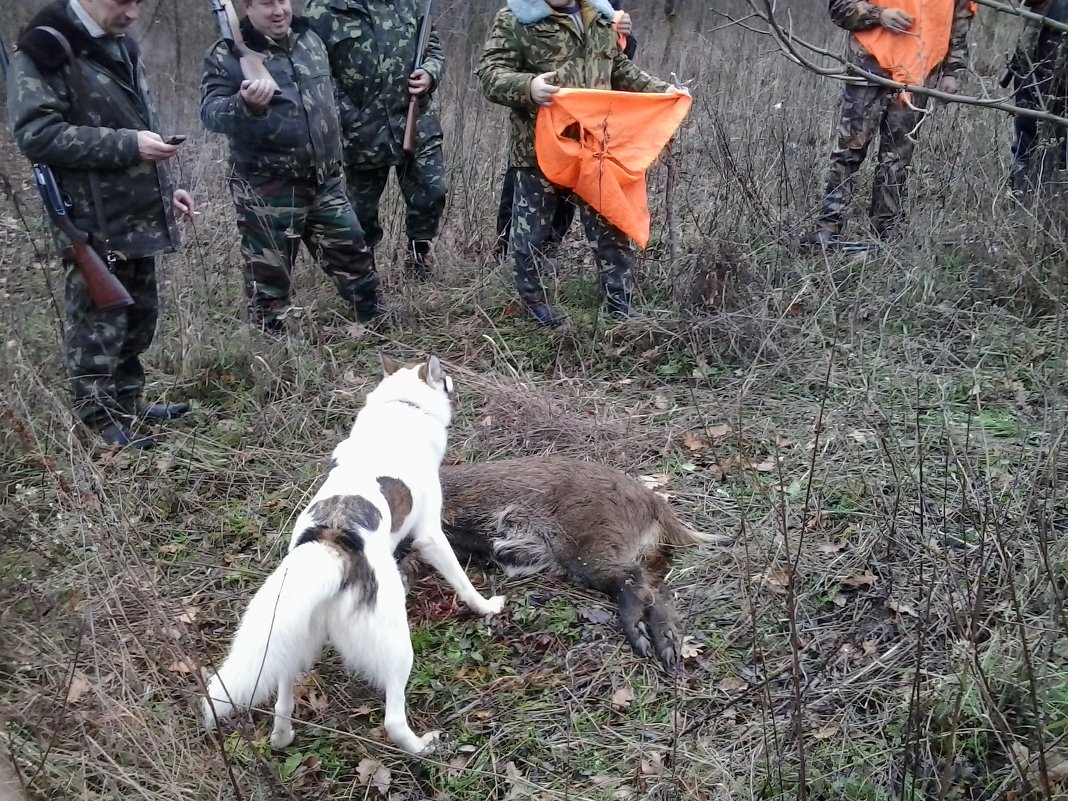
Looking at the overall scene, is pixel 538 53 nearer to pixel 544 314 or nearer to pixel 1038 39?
pixel 544 314

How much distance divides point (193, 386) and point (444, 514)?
2.36m

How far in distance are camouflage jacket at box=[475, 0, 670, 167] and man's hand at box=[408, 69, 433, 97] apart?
0.55 m

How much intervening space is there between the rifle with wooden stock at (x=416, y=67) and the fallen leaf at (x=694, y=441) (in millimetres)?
3007

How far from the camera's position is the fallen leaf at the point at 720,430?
15.4 feet

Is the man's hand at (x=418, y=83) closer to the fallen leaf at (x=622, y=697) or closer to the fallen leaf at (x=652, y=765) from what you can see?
the fallen leaf at (x=622, y=697)

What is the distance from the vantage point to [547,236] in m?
5.86

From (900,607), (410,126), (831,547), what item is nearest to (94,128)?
(410,126)

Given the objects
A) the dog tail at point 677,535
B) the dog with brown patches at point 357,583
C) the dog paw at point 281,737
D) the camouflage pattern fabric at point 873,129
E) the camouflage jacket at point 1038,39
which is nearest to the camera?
the dog with brown patches at point 357,583

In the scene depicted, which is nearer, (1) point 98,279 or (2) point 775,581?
(2) point 775,581

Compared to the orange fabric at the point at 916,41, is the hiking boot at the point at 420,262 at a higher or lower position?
lower

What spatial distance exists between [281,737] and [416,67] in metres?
4.69

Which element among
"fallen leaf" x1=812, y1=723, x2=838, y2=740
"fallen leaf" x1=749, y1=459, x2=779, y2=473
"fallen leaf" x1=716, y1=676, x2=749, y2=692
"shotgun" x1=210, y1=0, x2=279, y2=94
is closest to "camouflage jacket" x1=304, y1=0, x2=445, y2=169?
"shotgun" x1=210, y1=0, x2=279, y2=94

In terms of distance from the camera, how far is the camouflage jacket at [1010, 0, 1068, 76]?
226 inches

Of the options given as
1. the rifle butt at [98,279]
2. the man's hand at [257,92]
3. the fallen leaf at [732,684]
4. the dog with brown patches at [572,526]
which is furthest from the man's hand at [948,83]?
the rifle butt at [98,279]
